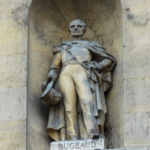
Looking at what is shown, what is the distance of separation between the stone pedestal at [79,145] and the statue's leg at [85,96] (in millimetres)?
320

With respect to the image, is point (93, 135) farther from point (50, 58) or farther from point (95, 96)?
point (50, 58)

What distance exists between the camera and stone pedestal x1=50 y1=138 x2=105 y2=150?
52.6ft

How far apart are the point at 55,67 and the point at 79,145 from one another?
164cm

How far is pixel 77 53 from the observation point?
17.0 m

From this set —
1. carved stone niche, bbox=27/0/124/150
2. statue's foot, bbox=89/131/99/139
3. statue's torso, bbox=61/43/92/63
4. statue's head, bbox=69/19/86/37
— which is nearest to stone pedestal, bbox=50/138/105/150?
statue's foot, bbox=89/131/99/139

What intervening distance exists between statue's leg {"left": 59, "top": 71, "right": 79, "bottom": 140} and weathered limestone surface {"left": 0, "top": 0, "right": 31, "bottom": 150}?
0.63 metres

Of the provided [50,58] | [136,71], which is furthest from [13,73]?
[136,71]

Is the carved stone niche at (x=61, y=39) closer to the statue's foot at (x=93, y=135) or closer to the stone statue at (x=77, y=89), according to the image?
the stone statue at (x=77, y=89)

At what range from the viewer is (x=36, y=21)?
1758 centimetres

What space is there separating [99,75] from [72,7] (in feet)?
5.41

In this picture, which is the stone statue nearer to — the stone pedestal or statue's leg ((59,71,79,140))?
statue's leg ((59,71,79,140))

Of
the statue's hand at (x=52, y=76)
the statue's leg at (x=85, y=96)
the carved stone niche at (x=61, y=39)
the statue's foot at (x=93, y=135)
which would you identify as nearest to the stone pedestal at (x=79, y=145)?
the statue's foot at (x=93, y=135)

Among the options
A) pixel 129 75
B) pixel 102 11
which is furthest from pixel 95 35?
pixel 129 75

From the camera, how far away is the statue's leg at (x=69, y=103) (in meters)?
16.6
